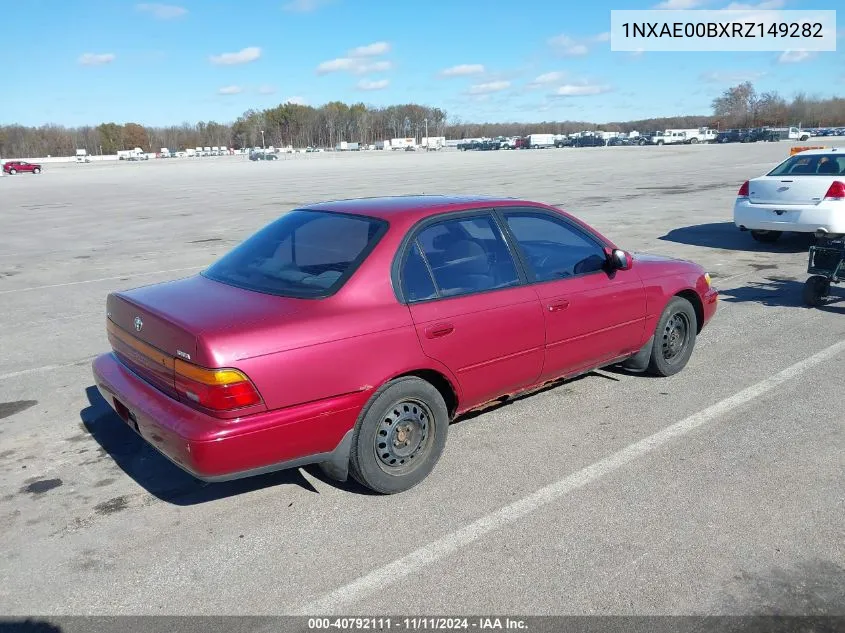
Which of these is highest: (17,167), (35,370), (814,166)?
(17,167)

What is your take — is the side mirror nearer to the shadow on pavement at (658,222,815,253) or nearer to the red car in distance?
the shadow on pavement at (658,222,815,253)

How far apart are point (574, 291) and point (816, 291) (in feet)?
14.4

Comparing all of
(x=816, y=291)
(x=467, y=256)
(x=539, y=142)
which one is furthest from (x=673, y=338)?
(x=539, y=142)

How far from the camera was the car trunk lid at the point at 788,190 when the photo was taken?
10.2 metres

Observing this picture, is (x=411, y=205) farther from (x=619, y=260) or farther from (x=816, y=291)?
(x=816, y=291)

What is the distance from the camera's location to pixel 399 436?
3805 millimetres

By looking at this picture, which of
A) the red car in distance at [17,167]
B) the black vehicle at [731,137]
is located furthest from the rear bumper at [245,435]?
the black vehicle at [731,137]

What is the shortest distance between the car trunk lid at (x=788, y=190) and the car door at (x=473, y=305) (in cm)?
800

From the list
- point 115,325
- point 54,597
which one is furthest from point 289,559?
point 115,325

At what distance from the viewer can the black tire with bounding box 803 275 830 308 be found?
24.5ft

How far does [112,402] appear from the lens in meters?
4.02

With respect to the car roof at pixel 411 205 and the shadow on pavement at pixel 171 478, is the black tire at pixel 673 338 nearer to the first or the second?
the car roof at pixel 411 205

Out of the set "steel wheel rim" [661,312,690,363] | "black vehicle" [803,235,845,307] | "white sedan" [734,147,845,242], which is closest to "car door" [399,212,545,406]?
"steel wheel rim" [661,312,690,363]

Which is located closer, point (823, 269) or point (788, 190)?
point (823, 269)
